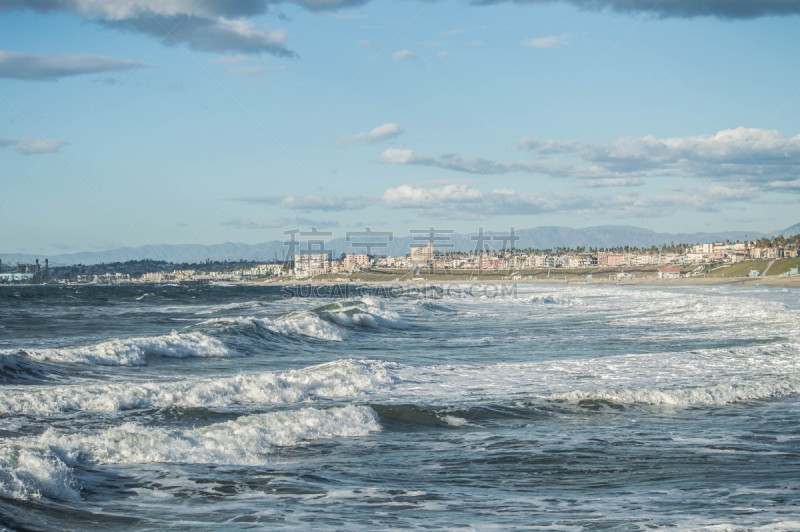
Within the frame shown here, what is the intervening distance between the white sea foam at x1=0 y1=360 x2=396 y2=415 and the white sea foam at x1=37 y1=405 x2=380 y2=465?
8.90ft

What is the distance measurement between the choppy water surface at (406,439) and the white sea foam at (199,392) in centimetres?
6

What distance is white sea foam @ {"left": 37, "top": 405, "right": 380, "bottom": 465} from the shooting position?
1034cm

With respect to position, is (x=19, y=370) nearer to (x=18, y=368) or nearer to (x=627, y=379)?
(x=18, y=368)

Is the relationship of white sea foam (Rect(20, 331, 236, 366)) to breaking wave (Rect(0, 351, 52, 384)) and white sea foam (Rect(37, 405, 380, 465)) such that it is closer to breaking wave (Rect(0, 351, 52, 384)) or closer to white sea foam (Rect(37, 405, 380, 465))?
breaking wave (Rect(0, 351, 52, 384))

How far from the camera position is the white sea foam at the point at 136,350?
21.9 m

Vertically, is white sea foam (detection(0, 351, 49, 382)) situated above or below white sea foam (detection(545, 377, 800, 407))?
above

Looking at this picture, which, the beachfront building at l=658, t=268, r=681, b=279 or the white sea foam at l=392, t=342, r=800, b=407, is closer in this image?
the white sea foam at l=392, t=342, r=800, b=407

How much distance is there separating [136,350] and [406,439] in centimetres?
1413

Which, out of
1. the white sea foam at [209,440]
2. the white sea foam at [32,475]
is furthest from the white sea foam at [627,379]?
the white sea foam at [32,475]

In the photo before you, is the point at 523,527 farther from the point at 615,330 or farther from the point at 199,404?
the point at 615,330

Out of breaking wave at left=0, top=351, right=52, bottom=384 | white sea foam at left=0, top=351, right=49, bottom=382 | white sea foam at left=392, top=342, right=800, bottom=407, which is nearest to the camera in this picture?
white sea foam at left=392, top=342, right=800, bottom=407

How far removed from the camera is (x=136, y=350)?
23.5m

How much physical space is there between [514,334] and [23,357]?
20.2m

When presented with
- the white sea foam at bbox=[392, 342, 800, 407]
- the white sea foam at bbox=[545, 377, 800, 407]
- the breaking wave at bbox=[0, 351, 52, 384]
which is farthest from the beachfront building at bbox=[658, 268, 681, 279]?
the breaking wave at bbox=[0, 351, 52, 384]
